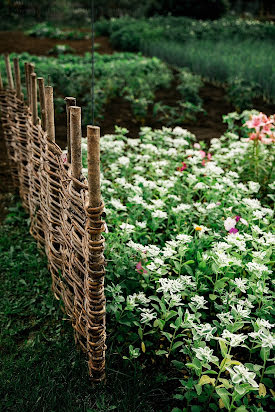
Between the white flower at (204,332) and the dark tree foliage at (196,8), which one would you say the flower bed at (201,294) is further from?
the dark tree foliage at (196,8)

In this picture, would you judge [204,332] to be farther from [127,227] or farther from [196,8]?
[196,8]

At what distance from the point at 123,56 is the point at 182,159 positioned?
612 cm

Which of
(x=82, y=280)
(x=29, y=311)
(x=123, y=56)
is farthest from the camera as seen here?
(x=123, y=56)

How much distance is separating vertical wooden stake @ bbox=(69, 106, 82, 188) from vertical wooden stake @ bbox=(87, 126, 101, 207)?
18cm

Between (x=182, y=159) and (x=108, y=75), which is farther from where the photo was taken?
(x=108, y=75)

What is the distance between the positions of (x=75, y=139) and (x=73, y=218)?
0.41m

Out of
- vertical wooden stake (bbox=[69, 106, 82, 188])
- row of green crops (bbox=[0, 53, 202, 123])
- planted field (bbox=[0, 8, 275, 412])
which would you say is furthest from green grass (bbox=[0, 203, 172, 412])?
row of green crops (bbox=[0, 53, 202, 123])

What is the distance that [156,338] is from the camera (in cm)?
221

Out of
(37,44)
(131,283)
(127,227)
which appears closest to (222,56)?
(127,227)

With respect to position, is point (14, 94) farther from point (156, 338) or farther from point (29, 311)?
point (156, 338)

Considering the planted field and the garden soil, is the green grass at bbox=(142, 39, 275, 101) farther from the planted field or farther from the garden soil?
the planted field

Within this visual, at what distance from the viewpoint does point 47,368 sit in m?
2.15

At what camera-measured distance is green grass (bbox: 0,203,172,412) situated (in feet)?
6.45

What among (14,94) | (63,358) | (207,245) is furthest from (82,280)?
(14,94)
